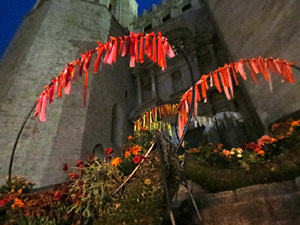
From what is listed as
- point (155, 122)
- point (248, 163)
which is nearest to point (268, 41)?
point (155, 122)

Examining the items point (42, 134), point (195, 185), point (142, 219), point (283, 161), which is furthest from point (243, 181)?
point (42, 134)

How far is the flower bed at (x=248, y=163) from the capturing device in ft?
11.5

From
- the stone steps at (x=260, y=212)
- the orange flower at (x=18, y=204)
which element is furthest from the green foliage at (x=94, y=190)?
the stone steps at (x=260, y=212)

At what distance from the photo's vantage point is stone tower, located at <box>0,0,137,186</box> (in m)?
8.38

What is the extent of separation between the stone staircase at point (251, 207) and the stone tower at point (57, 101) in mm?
6929

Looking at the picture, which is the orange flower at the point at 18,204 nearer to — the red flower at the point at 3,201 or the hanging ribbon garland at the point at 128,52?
the red flower at the point at 3,201

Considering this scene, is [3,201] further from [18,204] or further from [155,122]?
[155,122]

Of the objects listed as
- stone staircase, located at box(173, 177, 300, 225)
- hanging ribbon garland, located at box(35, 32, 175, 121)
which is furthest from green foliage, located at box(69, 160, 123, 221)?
hanging ribbon garland, located at box(35, 32, 175, 121)

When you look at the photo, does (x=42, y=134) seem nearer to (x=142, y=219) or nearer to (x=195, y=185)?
(x=195, y=185)

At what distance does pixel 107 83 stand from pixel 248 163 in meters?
11.1

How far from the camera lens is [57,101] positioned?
1003 centimetres

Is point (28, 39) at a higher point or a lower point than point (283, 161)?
higher

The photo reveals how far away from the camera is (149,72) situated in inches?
686

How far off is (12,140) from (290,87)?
11721mm
